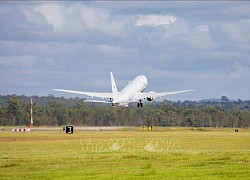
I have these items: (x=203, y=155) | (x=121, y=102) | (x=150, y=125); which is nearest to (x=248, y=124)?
(x=150, y=125)

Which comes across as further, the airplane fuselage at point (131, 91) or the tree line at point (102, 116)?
the tree line at point (102, 116)

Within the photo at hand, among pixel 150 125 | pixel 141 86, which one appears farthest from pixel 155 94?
pixel 150 125

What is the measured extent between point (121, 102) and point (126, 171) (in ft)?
285

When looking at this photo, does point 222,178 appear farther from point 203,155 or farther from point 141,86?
point 141,86

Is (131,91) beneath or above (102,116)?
above

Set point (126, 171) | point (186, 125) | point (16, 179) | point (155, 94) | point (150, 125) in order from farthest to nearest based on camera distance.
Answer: point (186, 125) → point (150, 125) → point (155, 94) → point (126, 171) → point (16, 179)

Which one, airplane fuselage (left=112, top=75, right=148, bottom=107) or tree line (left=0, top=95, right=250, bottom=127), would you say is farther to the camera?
tree line (left=0, top=95, right=250, bottom=127)

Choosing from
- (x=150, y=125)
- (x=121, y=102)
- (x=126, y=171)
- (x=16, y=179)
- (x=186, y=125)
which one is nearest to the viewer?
(x=16, y=179)

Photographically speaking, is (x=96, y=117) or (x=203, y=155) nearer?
(x=203, y=155)

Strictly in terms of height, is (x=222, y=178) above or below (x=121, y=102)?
below

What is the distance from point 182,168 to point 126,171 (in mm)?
4296

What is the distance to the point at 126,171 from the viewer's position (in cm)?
5381

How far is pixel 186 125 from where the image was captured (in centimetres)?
18888

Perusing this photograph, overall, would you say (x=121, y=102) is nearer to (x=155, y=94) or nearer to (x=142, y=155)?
(x=155, y=94)
